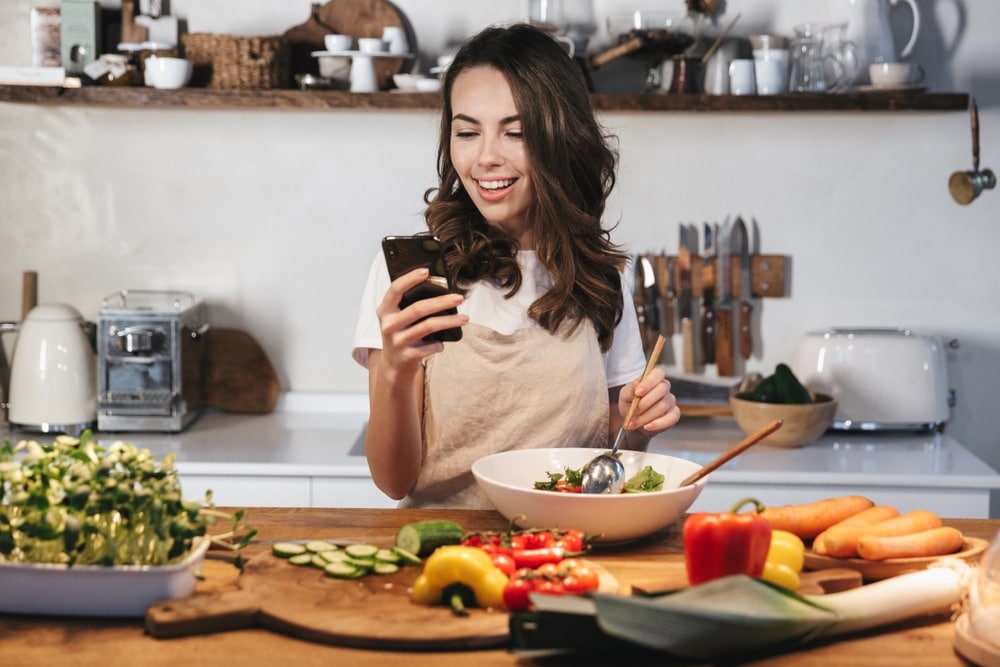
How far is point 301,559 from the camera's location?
1546 mm

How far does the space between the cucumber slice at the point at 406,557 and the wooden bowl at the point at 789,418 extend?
1.64 metres

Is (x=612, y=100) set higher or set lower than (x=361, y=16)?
lower

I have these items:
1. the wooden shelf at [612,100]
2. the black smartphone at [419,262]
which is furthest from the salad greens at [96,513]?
the wooden shelf at [612,100]

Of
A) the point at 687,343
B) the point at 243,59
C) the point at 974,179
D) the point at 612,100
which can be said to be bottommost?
the point at 687,343

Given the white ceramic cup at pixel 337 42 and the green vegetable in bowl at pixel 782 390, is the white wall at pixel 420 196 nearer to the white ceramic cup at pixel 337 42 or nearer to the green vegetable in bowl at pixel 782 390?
the white ceramic cup at pixel 337 42

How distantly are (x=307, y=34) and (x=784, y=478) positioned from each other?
1.75 meters

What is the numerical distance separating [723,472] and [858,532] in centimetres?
130

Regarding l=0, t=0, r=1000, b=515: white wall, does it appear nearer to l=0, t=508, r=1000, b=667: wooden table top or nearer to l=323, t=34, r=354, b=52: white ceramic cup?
l=323, t=34, r=354, b=52: white ceramic cup

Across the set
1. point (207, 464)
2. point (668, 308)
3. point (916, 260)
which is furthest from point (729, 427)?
point (207, 464)

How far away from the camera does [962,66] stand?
132 inches

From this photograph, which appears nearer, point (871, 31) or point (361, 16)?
point (871, 31)

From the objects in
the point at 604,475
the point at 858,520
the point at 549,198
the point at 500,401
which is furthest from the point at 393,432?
the point at 858,520

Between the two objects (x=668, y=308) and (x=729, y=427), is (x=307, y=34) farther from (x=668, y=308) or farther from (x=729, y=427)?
(x=729, y=427)

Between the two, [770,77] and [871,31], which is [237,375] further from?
[871,31]
